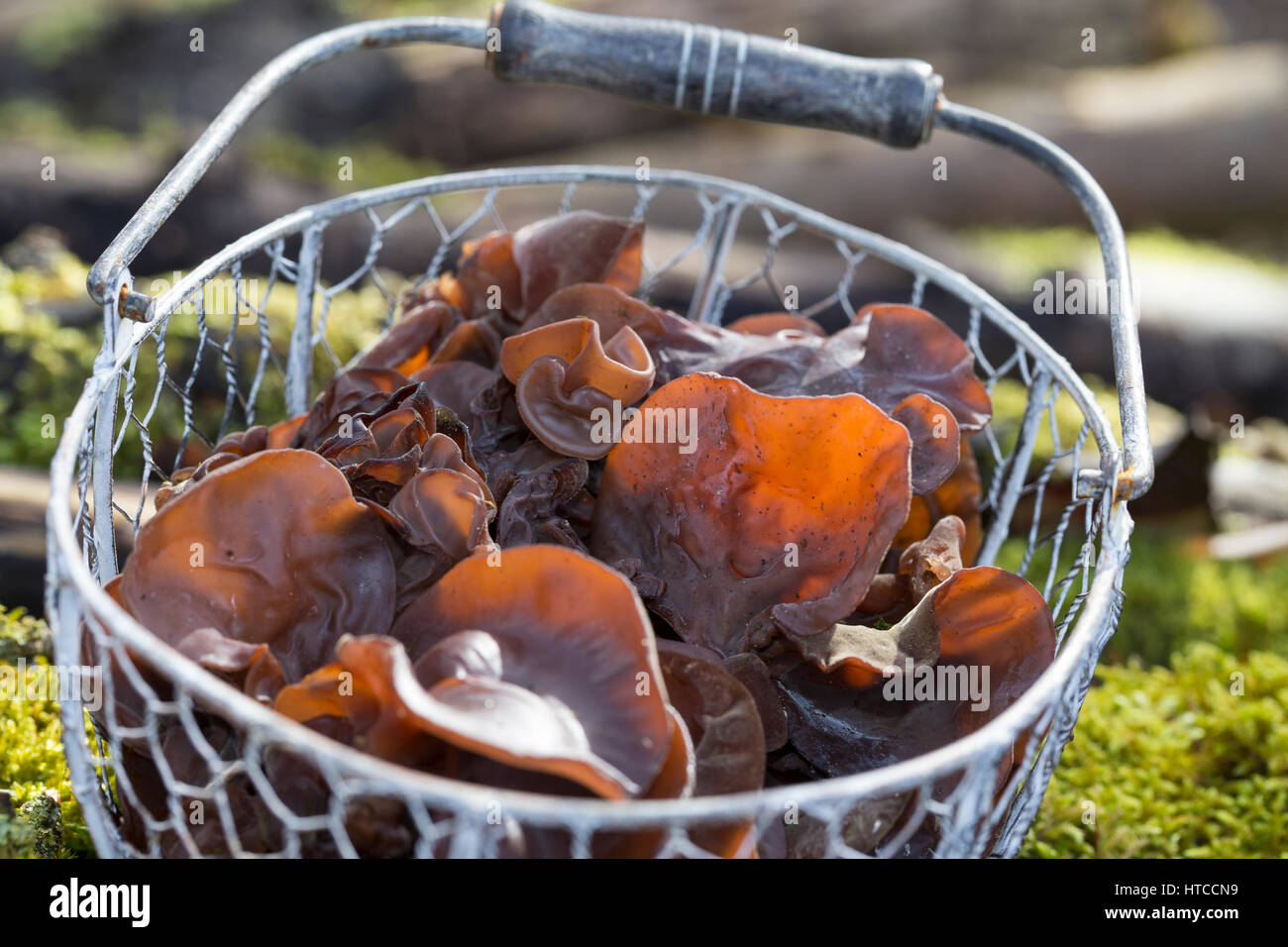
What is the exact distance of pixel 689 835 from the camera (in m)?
1.08

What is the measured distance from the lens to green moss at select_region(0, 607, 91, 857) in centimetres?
147

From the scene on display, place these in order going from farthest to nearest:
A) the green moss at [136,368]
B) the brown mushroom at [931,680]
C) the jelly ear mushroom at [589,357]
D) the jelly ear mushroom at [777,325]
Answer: the green moss at [136,368] < the jelly ear mushroom at [777,325] < the jelly ear mushroom at [589,357] < the brown mushroom at [931,680]

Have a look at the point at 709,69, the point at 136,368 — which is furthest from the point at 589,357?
the point at 136,368

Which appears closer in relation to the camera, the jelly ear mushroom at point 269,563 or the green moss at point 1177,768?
the jelly ear mushroom at point 269,563

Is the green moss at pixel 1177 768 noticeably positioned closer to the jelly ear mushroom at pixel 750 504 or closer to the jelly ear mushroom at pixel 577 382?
the jelly ear mushroom at pixel 750 504

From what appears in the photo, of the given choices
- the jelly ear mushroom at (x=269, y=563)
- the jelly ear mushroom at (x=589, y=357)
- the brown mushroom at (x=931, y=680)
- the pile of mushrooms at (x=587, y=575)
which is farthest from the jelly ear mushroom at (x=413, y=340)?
the brown mushroom at (x=931, y=680)

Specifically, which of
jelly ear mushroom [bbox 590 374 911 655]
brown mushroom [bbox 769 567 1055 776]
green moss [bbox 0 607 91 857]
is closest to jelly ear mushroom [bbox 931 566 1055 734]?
brown mushroom [bbox 769 567 1055 776]

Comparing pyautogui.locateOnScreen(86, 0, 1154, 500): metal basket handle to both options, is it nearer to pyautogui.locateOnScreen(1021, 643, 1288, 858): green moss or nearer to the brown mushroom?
the brown mushroom

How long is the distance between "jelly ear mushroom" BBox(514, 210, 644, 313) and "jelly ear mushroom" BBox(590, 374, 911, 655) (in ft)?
1.44

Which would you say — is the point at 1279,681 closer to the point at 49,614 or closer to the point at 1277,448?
the point at 1277,448

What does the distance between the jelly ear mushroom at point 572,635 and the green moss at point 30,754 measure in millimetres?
566

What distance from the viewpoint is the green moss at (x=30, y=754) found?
1.47 metres

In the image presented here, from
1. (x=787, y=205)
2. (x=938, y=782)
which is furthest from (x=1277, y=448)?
(x=938, y=782)
